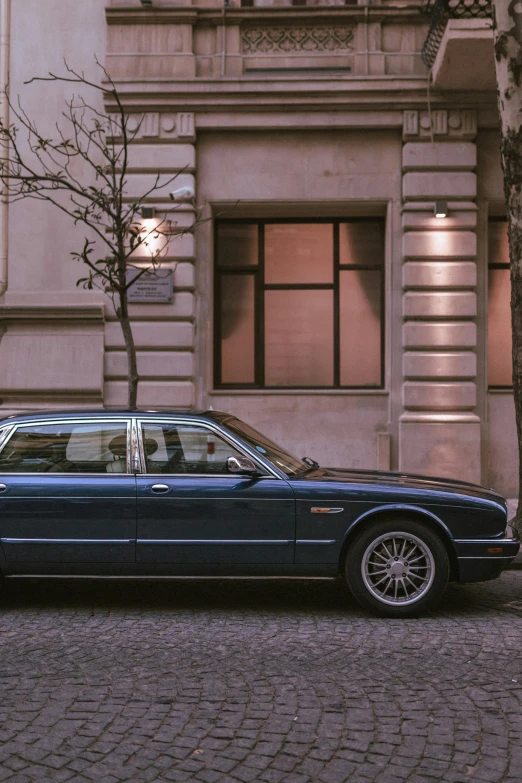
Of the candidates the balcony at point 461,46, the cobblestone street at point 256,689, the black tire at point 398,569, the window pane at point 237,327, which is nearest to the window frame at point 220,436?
the black tire at point 398,569

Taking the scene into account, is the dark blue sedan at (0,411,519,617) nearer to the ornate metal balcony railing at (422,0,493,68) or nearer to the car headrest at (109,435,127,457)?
the car headrest at (109,435,127,457)

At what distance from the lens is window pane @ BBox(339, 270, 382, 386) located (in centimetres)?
1402

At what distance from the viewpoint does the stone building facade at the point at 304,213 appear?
1319 centimetres

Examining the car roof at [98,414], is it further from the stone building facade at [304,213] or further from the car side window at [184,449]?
the stone building facade at [304,213]

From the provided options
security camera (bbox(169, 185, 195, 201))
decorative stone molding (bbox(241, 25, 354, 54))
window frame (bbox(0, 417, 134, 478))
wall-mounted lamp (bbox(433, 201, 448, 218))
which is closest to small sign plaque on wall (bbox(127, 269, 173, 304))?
security camera (bbox(169, 185, 195, 201))

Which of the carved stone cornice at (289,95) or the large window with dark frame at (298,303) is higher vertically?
the carved stone cornice at (289,95)

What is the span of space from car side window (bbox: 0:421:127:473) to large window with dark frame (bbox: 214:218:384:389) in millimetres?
7394

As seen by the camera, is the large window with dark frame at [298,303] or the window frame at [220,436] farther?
the large window with dark frame at [298,303]

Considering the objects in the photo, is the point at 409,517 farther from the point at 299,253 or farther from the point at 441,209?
the point at 299,253

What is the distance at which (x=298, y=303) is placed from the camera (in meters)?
14.1

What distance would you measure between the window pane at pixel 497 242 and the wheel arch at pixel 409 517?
8.53 m

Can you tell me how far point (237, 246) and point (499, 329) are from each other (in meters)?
4.41

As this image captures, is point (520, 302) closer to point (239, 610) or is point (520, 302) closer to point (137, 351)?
point (239, 610)

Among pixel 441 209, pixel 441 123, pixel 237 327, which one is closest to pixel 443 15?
pixel 441 123
